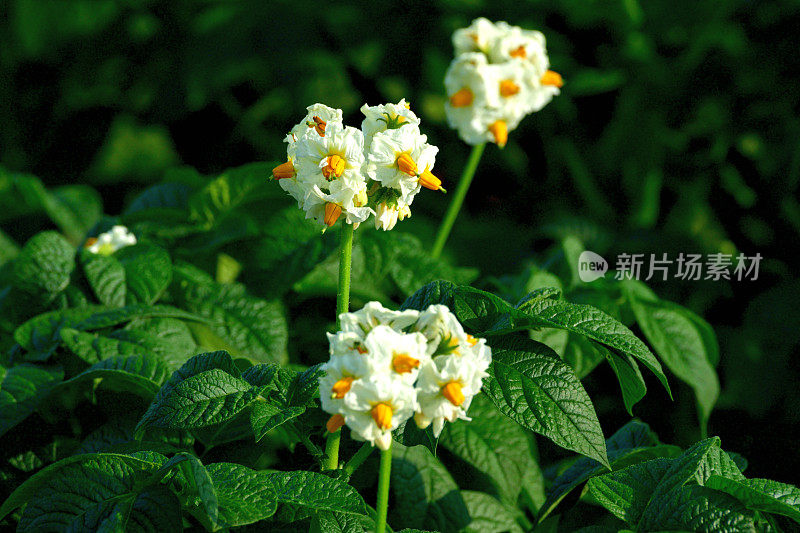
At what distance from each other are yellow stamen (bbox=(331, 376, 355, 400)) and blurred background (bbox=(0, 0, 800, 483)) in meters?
1.44

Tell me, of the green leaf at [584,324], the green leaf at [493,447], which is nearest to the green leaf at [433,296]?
the green leaf at [584,324]

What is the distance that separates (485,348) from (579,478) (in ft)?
1.00

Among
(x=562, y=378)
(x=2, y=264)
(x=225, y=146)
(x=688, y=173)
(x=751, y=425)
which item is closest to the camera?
(x=562, y=378)

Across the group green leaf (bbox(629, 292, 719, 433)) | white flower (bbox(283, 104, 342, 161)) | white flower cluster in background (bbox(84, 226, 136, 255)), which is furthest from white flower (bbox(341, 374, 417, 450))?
white flower cluster in background (bbox(84, 226, 136, 255))

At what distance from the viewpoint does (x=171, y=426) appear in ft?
2.82

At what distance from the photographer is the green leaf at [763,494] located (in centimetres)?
83

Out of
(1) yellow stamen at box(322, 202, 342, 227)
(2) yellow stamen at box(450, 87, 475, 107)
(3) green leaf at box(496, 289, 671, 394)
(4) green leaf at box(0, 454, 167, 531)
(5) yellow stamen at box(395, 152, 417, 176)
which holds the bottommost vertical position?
(4) green leaf at box(0, 454, 167, 531)

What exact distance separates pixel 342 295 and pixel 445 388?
231mm

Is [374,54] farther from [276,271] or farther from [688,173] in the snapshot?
[276,271]

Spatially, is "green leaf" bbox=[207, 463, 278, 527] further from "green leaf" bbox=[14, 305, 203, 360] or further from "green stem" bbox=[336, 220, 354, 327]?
"green leaf" bbox=[14, 305, 203, 360]

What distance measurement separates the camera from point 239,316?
1.38 meters

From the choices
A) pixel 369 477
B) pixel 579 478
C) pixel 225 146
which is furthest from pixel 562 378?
pixel 225 146

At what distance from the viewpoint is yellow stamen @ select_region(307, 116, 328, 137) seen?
3.10ft

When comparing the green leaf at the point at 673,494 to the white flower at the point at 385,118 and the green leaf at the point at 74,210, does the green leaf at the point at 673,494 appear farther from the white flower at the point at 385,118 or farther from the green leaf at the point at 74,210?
the green leaf at the point at 74,210
